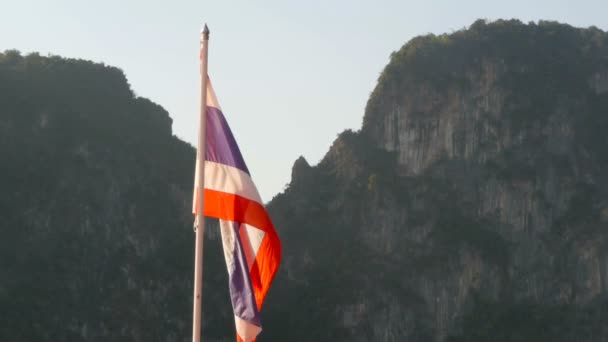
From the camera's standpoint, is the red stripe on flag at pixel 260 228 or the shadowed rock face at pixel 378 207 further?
the shadowed rock face at pixel 378 207

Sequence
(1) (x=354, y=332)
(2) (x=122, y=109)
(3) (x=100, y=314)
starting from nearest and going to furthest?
(3) (x=100, y=314)
(1) (x=354, y=332)
(2) (x=122, y=109)

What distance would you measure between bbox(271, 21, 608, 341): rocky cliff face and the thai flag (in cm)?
6010

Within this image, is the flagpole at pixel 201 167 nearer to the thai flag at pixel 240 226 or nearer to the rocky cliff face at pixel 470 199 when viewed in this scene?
the thai flag at pixel 240 226

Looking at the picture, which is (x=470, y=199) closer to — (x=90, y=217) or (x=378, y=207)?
(x=378, y=207)

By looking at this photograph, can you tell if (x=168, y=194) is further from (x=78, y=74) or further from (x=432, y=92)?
(x=432, y=92)

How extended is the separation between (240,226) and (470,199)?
64.9 meters

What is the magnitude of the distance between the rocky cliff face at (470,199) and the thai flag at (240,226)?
6010 cm

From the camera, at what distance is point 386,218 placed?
8056cm

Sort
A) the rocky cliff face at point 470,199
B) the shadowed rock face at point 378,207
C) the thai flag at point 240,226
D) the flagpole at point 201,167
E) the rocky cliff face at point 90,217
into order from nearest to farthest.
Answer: the flagpole at point 201,167 < the thai flag at point 240,226 < the rocky cliff face at point 90,217 < the shadowed rock face at point 378,207 < the rocky cliff face at point 470,199

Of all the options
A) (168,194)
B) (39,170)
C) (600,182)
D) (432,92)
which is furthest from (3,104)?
(600,182)

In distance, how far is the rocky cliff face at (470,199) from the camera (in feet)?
252

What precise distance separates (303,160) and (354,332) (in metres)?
9.94

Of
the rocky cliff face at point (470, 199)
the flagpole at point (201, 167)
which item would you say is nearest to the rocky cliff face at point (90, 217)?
the rocky cliff face at point (470, 199)

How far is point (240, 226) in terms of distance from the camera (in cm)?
1619
